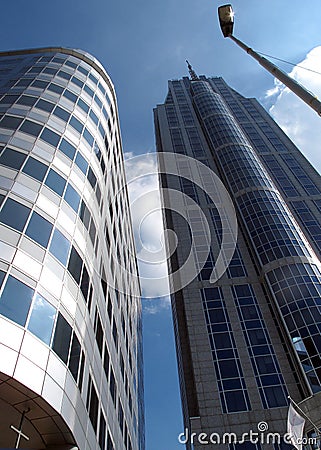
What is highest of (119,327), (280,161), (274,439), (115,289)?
(280,161)

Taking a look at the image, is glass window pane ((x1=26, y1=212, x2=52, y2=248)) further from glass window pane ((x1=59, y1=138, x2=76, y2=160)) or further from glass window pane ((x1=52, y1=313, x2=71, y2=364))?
glass window pane ((x1=59, y1=138, x2=76, y2=160))

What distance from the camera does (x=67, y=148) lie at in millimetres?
25266

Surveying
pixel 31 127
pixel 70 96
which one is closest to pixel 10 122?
pixel 31 127

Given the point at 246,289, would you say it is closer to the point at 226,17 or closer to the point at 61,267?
the point at 61,267

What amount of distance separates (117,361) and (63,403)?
15.3m

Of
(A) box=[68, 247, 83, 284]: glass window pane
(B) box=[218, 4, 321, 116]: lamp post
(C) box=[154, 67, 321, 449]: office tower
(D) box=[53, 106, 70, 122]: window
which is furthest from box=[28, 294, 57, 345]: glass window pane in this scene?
(C) box=[154, 67, 321, 449]: office tower

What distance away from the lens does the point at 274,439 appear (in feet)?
110

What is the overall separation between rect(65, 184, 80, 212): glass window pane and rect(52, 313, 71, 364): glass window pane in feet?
23.8

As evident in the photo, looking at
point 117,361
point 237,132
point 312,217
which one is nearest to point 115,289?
point 117,361

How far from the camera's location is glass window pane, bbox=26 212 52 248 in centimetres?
1784

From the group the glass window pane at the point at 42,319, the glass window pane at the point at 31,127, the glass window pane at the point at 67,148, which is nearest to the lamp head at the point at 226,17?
the glass window pane at the point at 67,148

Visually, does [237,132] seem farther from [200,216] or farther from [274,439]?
[274,439]

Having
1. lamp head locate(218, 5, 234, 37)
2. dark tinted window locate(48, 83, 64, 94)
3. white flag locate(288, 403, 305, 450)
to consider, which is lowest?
white flag locate(288, 403, 305, 450)

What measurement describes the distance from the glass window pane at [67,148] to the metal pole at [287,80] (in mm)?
11875
